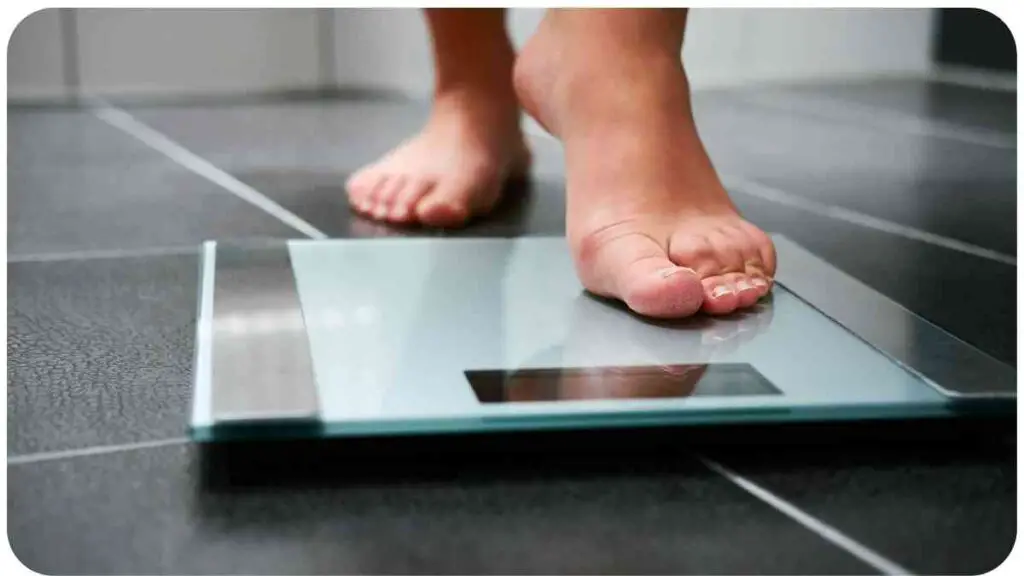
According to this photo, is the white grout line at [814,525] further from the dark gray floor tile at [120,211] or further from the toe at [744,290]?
the dark gray floor tile at [120,211]

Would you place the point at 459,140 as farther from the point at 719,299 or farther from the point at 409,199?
the point at 719,299

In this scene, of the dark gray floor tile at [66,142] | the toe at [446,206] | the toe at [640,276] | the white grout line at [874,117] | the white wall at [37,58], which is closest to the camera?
the toe at [640,276]

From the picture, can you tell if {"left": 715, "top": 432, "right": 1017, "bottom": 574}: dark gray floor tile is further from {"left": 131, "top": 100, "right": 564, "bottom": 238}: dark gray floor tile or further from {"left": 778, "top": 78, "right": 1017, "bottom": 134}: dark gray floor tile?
{"left": 778, "top": 78, "right": 1017, "bottom": 134}: dark gray floor tile

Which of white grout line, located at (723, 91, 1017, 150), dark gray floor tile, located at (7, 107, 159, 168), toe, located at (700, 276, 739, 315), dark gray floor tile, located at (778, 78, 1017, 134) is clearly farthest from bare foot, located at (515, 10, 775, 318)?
dark gray floor tile, located at (778, 78, 1017, 134)

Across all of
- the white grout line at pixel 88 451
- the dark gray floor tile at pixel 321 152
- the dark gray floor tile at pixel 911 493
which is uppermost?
the white grout line at pixel 88 451

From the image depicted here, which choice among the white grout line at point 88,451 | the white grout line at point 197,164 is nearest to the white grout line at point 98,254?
the white grout line at point 197,164

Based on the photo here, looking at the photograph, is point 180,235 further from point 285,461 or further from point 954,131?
point 954,131

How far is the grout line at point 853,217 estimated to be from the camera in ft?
3.77

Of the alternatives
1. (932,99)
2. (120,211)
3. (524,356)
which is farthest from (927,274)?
(932,99)

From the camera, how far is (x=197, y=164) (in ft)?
5.46

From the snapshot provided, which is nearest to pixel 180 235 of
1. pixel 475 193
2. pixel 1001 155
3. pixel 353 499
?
pixel 475 193

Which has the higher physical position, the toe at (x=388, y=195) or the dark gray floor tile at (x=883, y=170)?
the toe at (x=388, y=195)

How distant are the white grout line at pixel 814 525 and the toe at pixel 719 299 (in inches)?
7.5

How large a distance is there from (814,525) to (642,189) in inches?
14.3
